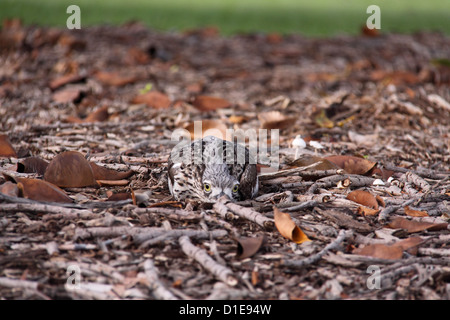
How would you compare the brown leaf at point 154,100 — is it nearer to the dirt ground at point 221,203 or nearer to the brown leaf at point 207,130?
the dirt ground at point 221,203

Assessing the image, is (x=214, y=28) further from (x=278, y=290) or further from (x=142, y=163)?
(x=278, y=290)

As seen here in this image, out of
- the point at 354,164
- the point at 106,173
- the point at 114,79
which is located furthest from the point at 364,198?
the point at 114,79

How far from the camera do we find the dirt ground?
2980 mm

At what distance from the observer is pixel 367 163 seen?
4.53 meters

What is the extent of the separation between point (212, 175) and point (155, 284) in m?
1.26

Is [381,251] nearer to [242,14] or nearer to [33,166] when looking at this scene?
[33,166]

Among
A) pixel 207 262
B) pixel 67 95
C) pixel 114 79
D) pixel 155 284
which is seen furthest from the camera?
pixel 114 79

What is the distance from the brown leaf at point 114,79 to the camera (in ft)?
25.7

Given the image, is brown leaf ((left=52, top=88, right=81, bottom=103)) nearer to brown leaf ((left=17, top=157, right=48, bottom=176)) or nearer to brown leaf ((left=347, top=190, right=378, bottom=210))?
brown leaf ((left=17, top=157, right=48, bottom=176))

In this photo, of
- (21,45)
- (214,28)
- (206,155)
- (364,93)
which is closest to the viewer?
(206,155)

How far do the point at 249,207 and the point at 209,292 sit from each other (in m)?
1.04

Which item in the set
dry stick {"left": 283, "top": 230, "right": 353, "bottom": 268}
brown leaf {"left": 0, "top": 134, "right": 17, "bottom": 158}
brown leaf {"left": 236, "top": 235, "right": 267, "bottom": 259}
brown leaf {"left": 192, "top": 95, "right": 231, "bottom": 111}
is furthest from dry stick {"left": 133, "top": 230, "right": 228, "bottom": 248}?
brown leaf {"left": 192, "top": 95, "right": 231, "bottom": 111}

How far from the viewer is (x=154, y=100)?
6.87 metres

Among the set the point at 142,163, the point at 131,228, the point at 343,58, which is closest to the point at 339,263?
the point at 131,228
